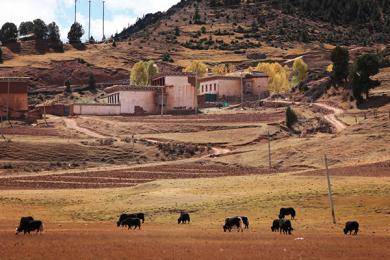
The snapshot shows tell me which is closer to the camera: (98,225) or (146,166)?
(98,225)

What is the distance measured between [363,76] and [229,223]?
219 feet

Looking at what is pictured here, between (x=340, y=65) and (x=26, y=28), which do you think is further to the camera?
Answer: (x=26, y=28)

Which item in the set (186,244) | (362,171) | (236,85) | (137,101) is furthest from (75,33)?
(186,244)

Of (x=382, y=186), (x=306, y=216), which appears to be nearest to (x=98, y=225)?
(x=306, y=216)

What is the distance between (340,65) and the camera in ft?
352

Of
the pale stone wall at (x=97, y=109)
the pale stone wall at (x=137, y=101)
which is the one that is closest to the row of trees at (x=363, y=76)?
the pale stone wall at (x=137, y=101)

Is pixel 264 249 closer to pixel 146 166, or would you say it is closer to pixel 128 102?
pixel 146 166

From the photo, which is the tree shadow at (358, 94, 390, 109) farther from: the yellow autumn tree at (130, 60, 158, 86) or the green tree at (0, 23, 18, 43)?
the green tree at (0, 23, 18, 43)

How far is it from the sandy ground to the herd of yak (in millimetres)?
458

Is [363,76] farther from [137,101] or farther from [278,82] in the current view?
[278,82]

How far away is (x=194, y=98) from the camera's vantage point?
12144 centimetres

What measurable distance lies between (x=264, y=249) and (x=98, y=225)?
13.6 meters

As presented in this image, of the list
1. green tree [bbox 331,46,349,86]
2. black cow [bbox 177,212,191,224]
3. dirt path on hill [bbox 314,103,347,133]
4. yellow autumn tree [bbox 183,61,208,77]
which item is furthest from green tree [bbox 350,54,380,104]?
black cow [bbox 177,212,191,224]

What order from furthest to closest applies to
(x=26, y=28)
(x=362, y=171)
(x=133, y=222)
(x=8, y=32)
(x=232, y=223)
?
1. (x=26, y=28)
2. (x=8, y=32)
3. (x=362, y=171)
4. (x=133, y=222)
5. (x=232, y=223)
